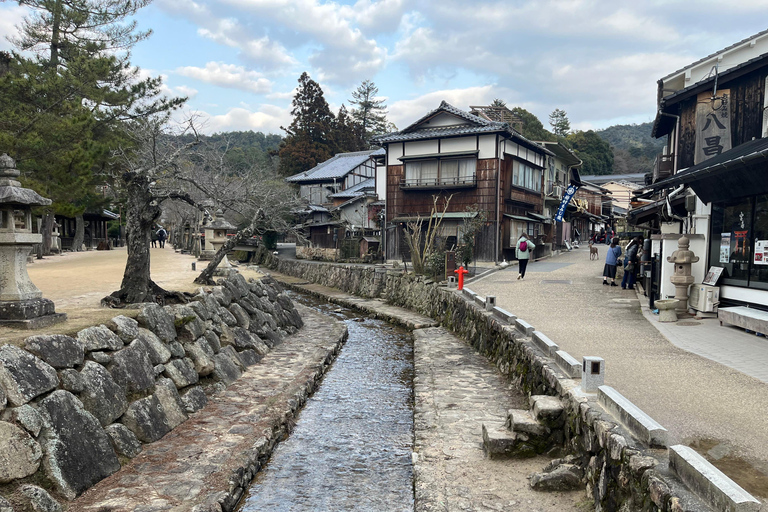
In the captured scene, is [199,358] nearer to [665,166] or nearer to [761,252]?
[761,252]

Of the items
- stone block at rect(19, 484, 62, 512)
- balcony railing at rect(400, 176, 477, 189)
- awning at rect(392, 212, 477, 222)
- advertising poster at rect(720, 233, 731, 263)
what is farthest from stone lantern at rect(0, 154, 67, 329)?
balcony railing at rect(400, 176, 477, 189)

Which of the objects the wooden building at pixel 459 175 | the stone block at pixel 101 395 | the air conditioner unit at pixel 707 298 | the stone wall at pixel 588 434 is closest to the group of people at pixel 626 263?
the air conditioner unit at pixel 707 298

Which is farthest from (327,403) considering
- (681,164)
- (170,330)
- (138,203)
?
(681,164)

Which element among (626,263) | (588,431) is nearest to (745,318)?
(588,431)

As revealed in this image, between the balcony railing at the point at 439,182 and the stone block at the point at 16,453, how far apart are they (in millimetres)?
23295

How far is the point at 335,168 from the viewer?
4644cm

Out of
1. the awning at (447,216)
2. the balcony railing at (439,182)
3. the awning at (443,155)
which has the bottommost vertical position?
the awning at (447,216)

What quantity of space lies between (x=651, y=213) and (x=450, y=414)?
12.3 metres

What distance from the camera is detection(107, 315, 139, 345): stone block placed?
23.8 feet

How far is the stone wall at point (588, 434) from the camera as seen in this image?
12.7 feet

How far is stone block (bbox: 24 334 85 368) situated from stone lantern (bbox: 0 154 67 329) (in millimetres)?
1284

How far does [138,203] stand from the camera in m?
10.5

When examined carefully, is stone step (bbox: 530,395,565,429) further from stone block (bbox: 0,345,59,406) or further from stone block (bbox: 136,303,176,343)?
stone block (bbox: 136,303,176,343)

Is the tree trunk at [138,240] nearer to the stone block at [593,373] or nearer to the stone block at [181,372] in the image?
the stone block at [181,372]
